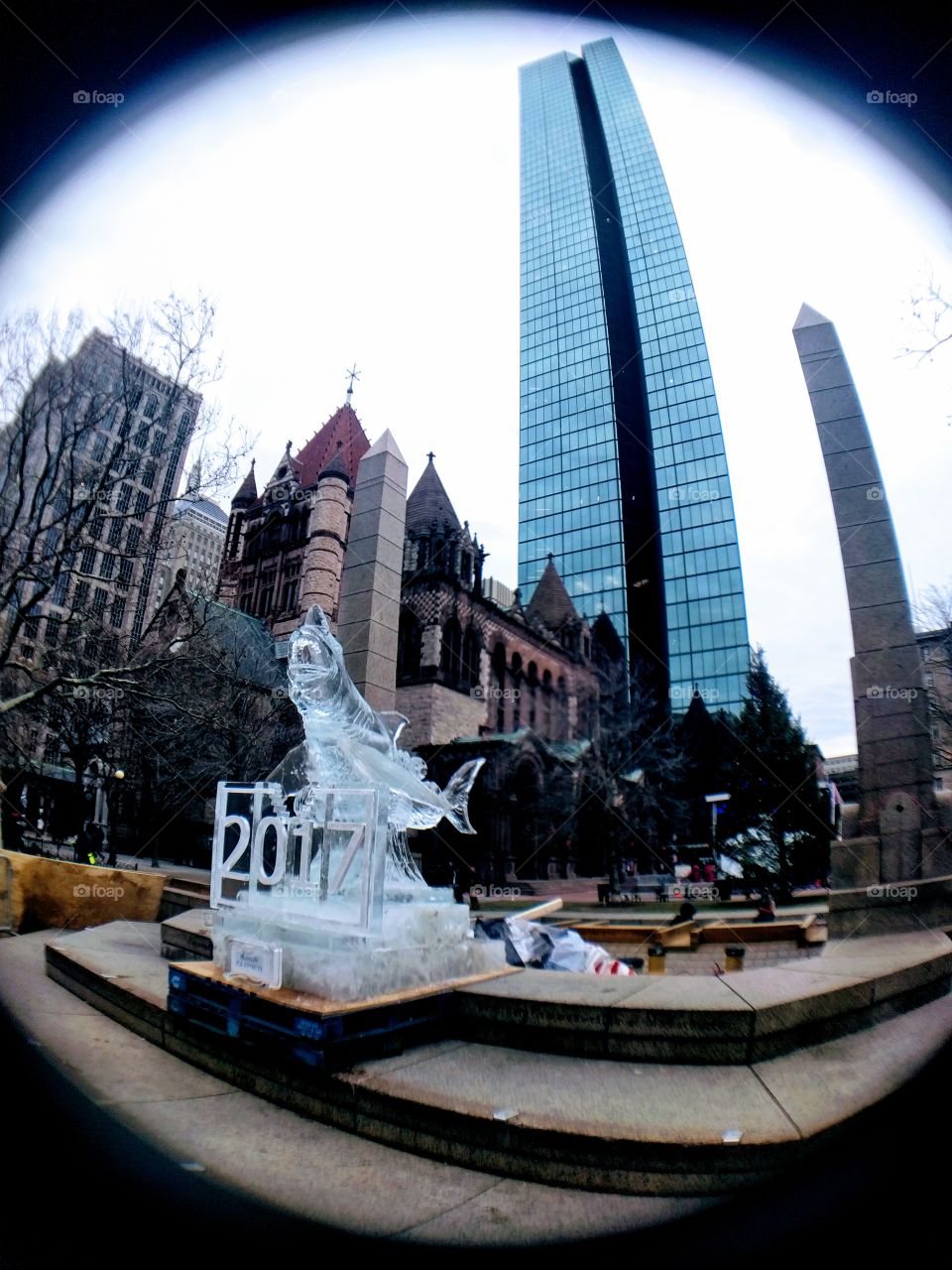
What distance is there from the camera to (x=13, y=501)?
758cm

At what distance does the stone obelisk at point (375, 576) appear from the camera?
281 inches

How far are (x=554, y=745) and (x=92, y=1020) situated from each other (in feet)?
56.5

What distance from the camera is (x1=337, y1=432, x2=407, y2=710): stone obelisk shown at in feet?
23.4

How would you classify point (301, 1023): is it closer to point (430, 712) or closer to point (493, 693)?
point (430, 712)

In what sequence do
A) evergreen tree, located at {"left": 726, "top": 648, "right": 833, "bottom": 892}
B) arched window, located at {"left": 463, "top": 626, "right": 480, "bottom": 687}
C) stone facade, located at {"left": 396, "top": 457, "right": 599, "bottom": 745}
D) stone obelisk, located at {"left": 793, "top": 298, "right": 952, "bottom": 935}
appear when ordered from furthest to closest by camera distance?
arched window, located at {"left": 463, "top": 626, "right": 480, "bottom": 687}, stone facade, located at {"left": 396, "top": 457, "right": 599, "bottom": 745}, evergreen tree, located at {"left": 726, "top": 648, "right": 833, "bottom": 892}, stone obelisk, located at {"left": 793, "top": 298, "right": 952, "bottom": 935}

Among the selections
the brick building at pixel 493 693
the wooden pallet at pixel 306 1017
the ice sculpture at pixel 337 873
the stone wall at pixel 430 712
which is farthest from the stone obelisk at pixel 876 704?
the stone wall at pixel 430 712

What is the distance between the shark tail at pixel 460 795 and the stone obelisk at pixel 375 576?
257 centimetres

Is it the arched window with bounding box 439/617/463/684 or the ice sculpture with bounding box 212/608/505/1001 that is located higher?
the arched window with bounding box 439/617/463/684

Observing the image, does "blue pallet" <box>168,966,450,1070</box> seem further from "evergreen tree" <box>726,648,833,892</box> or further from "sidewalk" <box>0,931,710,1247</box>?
"evergreen tree" <box>726,648,833,892</box>

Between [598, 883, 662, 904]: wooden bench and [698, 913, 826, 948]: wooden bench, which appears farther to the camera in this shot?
[598, 883, 662, 904]: wooden bench

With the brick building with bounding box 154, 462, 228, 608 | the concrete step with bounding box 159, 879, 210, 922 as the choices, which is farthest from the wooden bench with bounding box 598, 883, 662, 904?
the brick building with bounding box 154, 462, 228, 608

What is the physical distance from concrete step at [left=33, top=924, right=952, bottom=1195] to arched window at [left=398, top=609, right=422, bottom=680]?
9.71m

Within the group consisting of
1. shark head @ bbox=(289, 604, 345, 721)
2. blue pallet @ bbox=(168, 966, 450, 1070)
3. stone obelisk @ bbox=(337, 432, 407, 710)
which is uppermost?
stone obelisk @ bbox=(337, 432, 407, 710)

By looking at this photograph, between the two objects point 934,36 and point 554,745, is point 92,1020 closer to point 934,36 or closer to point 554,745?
point 934,36
